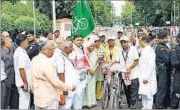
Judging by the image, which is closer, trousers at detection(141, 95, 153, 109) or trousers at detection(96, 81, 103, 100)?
trousers at detection(141, 95, 153, 109)

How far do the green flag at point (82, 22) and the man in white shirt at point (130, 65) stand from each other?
1.04 meters

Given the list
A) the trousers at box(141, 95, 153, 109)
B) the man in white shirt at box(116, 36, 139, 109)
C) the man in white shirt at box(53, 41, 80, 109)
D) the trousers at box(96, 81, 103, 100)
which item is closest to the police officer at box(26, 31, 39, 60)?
the man in white shirt at box(53, 41, 80, 109)

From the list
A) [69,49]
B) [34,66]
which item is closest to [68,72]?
[69,49]

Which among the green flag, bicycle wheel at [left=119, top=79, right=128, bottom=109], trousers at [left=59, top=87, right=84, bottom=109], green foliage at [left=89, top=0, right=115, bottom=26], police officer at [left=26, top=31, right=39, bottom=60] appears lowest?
bicycle wheel at [left=119, top=79, right=128, bottom=109]

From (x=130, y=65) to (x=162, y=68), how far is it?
2.50 feet

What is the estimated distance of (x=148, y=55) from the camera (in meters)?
8.97

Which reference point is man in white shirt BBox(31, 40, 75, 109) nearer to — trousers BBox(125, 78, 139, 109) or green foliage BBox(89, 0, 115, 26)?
trousers BBox(125, 78, 139, 109)

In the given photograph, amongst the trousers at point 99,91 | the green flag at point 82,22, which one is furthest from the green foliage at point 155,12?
the green flag at point 82,22

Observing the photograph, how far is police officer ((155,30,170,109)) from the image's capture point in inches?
375

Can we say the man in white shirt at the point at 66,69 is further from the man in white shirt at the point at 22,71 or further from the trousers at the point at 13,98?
the trousers at the point at 13,98

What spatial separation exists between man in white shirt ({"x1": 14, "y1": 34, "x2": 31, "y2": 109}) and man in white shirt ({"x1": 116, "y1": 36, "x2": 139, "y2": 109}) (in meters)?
2.47

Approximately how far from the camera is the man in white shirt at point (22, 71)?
27.4ft

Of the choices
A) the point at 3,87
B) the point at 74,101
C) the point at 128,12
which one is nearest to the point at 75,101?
the point at 74,101

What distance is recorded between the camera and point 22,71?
27.4 ft
